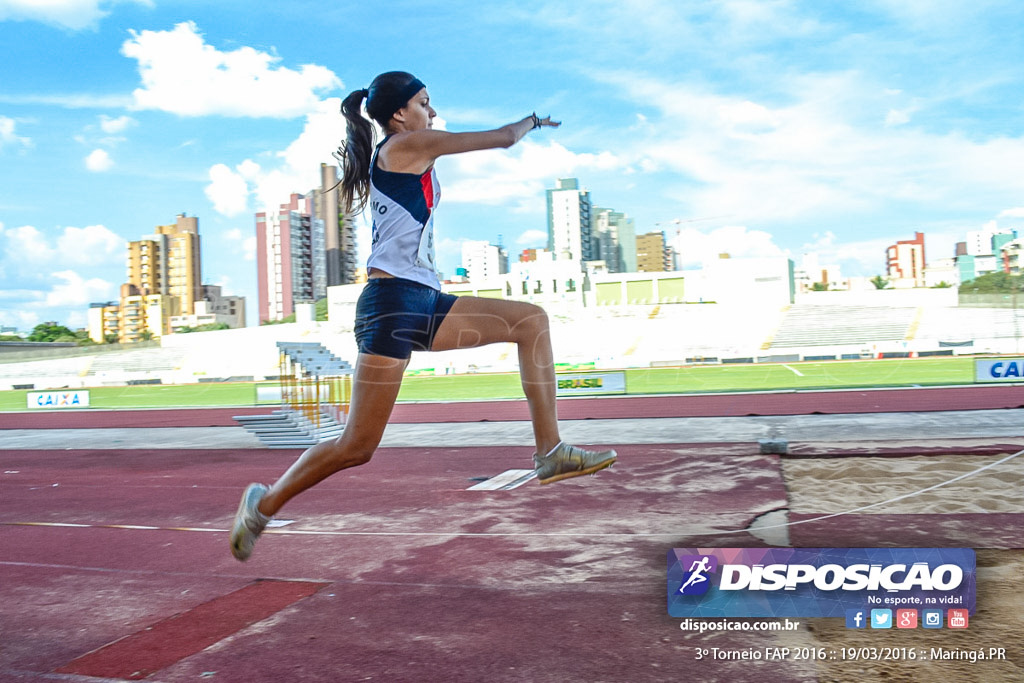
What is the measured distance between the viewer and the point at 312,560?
4926 millimetres

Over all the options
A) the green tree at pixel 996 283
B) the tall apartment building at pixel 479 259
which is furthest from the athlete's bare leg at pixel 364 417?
the green tree at pixel 996 283

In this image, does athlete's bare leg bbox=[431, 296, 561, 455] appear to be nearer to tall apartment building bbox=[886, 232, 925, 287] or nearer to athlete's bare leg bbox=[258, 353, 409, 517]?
athlete's bare leg bbox=[258, 353, 409, 517]

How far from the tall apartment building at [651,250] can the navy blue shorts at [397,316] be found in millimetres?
159193

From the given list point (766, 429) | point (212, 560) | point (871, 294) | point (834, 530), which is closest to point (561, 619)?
point (834, 530)

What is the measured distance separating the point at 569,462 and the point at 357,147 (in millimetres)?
1463

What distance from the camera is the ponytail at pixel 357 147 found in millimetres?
3035

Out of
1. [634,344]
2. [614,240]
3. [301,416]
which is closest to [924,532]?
[301,416]

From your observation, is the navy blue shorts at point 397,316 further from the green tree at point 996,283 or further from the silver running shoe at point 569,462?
the green tree at point 996,283

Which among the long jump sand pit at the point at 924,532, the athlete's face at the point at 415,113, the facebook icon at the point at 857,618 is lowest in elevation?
the long jump sand pit at the point at 924,532

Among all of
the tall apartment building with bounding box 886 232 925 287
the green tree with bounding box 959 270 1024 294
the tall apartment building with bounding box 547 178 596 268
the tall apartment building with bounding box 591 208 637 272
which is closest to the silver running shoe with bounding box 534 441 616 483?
the green tree with bounding box 959 270 1024 294

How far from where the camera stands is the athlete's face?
2895 millimetres

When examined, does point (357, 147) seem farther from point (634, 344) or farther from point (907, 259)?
point (907, 259)

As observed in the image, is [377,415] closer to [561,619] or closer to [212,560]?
[561,619]

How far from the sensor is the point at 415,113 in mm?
2902
